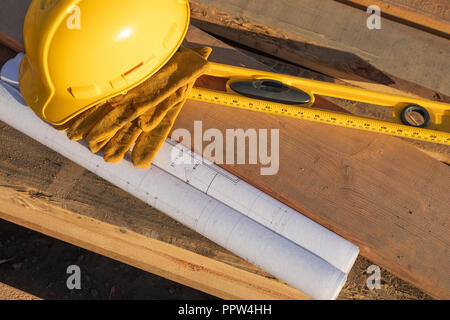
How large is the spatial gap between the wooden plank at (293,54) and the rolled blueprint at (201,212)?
111 cm

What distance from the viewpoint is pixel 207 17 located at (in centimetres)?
242

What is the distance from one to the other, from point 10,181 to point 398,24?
9.85 feet

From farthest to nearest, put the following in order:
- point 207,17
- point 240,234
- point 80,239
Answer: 1. point 207,17
2. point 80,239
3. point 240,234

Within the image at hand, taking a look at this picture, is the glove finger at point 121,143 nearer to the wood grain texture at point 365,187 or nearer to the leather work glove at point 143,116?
the leather work glove at point 143,116

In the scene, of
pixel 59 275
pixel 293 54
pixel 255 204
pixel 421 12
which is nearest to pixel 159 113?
pixel 255 204

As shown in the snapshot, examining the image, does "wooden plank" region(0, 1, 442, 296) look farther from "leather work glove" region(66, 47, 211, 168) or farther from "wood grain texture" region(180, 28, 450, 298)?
"leather work glove" region(66, 47, 211, 168)

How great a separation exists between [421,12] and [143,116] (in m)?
2.19

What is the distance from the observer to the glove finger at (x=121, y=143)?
2021mm

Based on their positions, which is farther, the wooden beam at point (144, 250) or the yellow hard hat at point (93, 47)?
the wooden beam at point (144, 250)

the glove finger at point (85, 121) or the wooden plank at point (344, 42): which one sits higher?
the wooden plank at point (344, 42)

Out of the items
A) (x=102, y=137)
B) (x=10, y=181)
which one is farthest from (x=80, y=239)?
(x=102, y=137)

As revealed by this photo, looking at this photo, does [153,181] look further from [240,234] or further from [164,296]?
[164,296]

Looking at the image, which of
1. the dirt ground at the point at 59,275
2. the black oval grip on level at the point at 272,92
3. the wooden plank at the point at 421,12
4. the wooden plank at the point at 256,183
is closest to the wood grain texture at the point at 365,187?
the wooden plank at the point at 256,183

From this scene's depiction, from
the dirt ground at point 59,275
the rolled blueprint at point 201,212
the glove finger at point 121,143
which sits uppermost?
the glove finger at point 121,143
